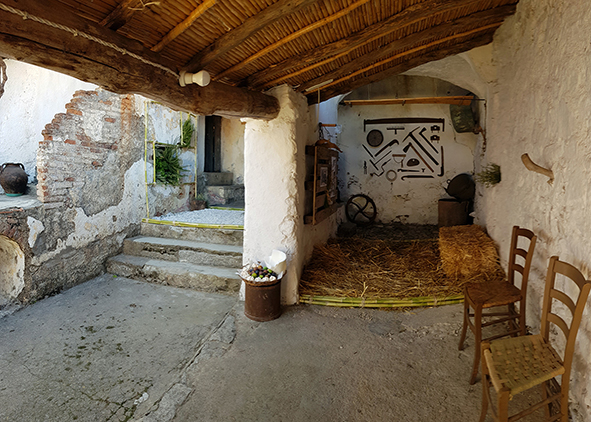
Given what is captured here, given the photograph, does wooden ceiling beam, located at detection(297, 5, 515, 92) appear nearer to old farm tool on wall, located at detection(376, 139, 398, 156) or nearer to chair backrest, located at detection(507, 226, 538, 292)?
chair backrest, located at detection(507, 226, 538, 292)

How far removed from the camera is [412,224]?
6.62 metres

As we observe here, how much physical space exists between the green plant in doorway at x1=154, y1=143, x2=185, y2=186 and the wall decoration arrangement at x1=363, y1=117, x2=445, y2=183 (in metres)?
3.61

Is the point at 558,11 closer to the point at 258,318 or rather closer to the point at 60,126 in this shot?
the point at 258,318

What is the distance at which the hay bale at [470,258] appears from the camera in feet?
11.3

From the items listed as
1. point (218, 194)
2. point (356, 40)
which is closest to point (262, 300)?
point (356, 40)

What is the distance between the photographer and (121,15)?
5.51 feet

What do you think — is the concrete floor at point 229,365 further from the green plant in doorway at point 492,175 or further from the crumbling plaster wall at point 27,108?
the crumbling plaster wall at point 27,108

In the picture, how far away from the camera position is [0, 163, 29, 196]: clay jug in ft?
13.4

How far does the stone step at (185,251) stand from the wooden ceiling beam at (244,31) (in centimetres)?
235

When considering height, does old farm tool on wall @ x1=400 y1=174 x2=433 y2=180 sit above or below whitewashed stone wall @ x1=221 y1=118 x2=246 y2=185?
below

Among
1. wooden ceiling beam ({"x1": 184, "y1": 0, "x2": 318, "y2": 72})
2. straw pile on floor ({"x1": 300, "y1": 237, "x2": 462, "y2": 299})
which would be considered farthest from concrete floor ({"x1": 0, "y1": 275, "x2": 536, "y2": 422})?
wooden ceiling beam ({"x1": 184, "y1": 0, "x2": 318, "y2": 72})

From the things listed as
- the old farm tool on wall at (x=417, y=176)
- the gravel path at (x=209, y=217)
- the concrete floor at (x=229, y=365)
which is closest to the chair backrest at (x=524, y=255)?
the concrete floor at (x=229, y=365)

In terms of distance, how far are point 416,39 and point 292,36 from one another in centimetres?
121

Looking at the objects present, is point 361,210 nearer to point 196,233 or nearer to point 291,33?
point 196,233
